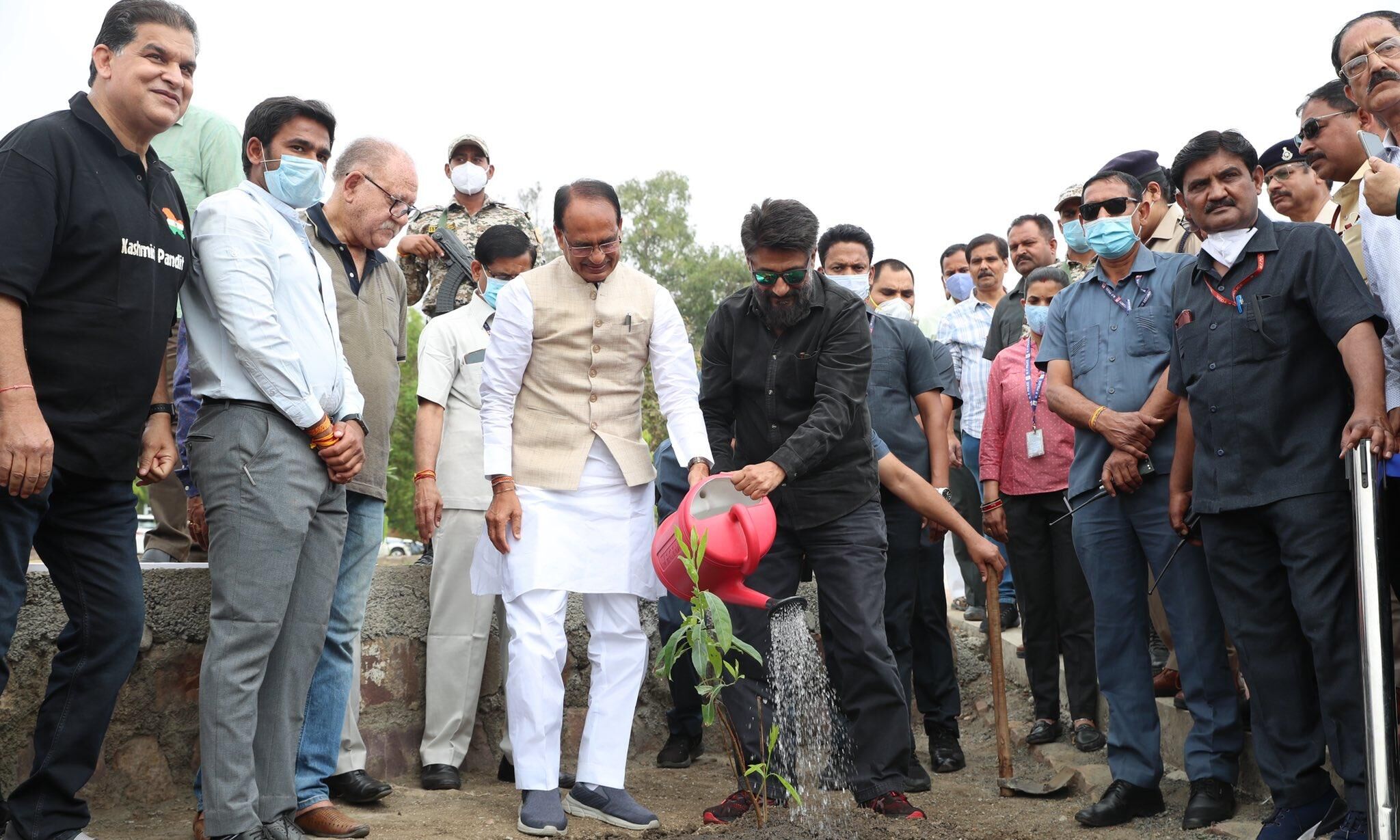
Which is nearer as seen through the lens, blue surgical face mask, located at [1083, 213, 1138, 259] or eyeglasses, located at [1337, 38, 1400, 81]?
eyeglasses, located at [1337, 38, 1400, 81]

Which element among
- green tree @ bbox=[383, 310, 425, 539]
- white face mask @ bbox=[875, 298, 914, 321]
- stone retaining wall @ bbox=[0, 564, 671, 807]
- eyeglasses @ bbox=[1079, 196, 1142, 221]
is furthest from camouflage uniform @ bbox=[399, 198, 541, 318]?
Result: green tree @ bbox=[383, 310, 425, 539]

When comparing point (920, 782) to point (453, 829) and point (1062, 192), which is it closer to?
point (453, 829)

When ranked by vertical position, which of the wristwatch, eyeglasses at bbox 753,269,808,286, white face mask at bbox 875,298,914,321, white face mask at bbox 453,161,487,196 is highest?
white face mask at bbox 453,161,487,196

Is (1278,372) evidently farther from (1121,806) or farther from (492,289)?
(492,289)

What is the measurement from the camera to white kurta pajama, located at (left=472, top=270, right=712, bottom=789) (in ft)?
12.9

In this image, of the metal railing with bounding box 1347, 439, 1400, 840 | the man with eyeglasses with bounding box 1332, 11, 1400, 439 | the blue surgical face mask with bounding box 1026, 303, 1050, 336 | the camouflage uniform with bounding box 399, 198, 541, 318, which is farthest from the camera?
the camouflage uniform with bounding box 399, 198, 541, 318

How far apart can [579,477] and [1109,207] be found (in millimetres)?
2262

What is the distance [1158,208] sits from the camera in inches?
205

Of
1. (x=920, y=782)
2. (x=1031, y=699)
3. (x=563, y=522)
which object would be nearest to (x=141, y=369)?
(x=563, y=522)

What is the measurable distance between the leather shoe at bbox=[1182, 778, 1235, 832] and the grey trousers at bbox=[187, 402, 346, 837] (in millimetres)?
2813

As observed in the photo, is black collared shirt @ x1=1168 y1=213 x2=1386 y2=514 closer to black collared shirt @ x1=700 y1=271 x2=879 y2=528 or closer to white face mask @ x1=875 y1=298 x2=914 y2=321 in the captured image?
black collared shirt @ x1=700 y1=271 x2=879 y2=528

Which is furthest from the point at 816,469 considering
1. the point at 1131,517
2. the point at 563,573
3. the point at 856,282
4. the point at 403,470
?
the point at 403,470

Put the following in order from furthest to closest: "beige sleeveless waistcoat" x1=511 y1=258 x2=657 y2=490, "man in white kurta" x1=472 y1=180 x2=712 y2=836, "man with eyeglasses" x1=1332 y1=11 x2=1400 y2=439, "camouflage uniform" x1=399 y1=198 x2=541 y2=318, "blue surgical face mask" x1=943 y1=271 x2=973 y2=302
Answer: "blue surgical face mask" x1=943 y1=271 x2=973 y2=302 → "camouflage uniform" x1=399 y1=198 x2=541 y2=318 → "beige sleeveless waistcoat" x1=511 y1=258 x2=657 y2=490 → "man in white kurta" x1=472 y1=180 x2=712 y2=836 → "man with eyeglasses" x1=1332 y1=11 x2=1400 y2=439

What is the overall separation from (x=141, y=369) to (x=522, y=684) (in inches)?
60.7
